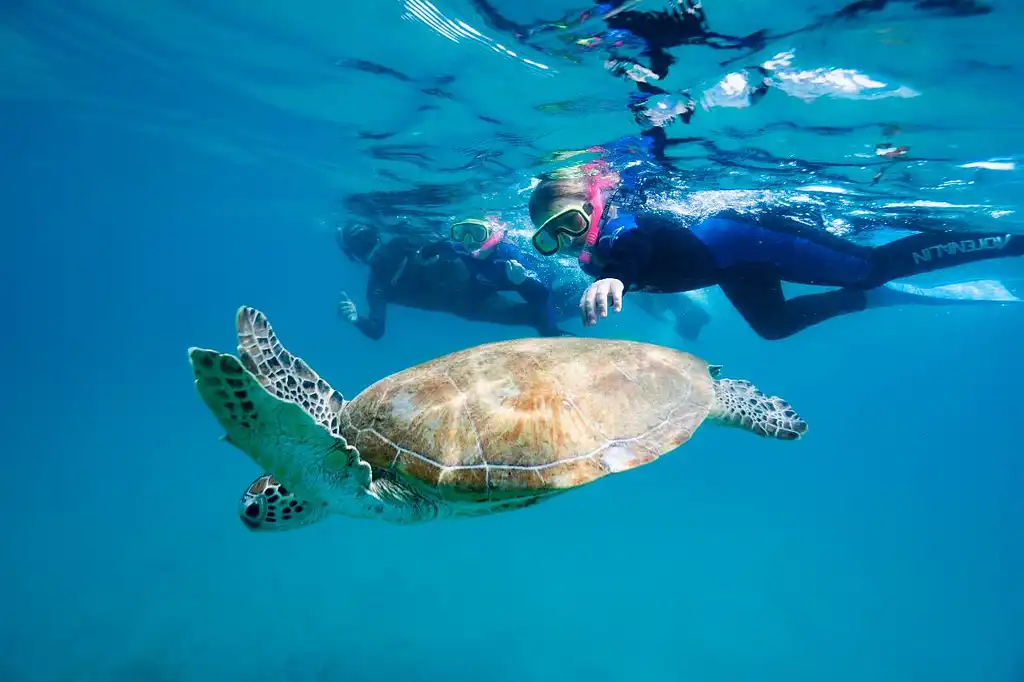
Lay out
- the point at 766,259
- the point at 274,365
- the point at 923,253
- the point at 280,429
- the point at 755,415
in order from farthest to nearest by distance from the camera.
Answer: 1. the point at 923,253
2. the point at 766,259
3. the point at 755,415
4. the point at 274,365
5. the point at 280,429

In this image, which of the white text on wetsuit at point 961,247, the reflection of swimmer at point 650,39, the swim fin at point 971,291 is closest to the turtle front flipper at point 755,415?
the reflection of swimmer at point 650,39

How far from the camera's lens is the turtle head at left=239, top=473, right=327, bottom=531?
301 centimetres

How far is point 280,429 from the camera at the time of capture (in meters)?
2.19

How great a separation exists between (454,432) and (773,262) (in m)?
5.72

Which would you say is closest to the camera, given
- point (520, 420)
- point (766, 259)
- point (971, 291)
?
point (520, 420)

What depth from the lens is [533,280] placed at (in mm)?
10680

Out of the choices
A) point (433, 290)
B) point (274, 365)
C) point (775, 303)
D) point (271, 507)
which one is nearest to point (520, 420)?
point (274, 365)

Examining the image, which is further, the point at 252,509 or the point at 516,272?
the point at 516,272

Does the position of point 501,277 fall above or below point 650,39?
below

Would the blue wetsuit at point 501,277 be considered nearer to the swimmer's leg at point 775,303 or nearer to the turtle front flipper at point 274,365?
the swimmer's leg at point 775,303

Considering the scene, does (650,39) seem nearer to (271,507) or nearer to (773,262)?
(773,262)

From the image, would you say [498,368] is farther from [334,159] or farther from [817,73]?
[334,159]

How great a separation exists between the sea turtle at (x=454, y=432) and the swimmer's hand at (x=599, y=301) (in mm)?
932

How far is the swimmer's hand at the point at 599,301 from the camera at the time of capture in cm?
444
